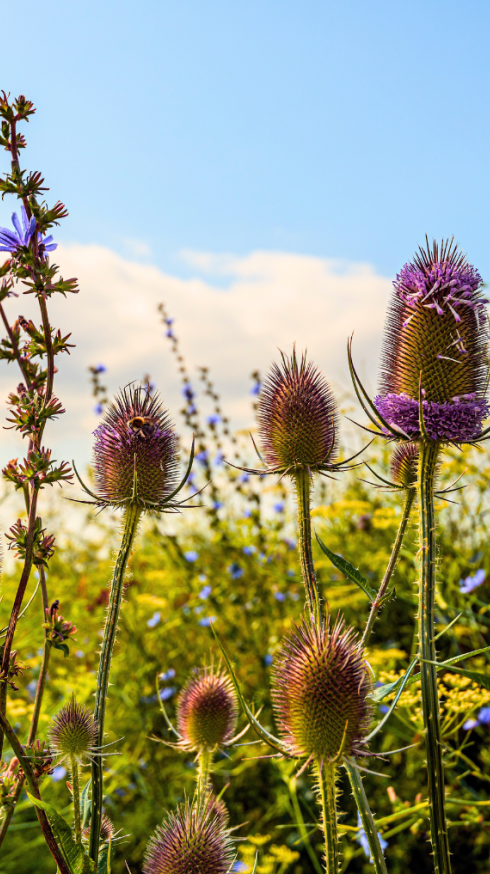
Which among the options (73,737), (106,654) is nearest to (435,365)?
(106,654)

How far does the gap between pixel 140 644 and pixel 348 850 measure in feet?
7.20

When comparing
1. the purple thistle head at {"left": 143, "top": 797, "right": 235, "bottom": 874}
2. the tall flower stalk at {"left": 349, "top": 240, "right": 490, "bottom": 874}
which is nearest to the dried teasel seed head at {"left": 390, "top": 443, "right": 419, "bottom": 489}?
the tall flower stalk at {"left": 349, "top": 240, "right": 490, "bottom": 874}

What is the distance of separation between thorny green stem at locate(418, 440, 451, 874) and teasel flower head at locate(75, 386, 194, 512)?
0.77 m

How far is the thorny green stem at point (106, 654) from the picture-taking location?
1684 mm

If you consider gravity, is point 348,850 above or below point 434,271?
below

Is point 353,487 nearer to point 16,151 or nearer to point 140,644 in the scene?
point 140,644

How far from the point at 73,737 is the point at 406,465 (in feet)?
5.13

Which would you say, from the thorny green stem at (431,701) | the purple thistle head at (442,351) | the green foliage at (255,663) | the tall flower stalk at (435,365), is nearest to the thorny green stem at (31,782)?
the thorny green stem at (431,701)

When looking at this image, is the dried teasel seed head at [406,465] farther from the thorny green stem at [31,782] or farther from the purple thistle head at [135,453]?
the thorny green stem at [31,782]

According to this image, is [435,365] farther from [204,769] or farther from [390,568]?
[204,769]

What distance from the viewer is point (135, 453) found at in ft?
7.21

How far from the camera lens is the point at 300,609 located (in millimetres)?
6262

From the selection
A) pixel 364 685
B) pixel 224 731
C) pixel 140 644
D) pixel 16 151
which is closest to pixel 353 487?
pixel 140 644

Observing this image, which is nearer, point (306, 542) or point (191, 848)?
point (191, 848)
